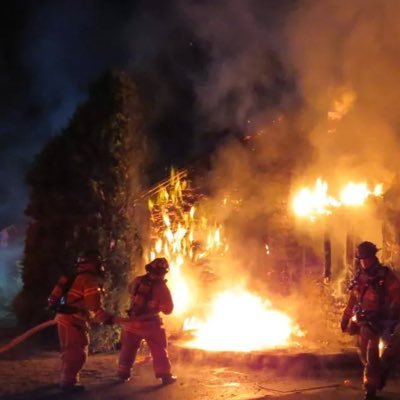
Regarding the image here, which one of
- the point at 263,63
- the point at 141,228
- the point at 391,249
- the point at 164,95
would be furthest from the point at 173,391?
the point at 164,95

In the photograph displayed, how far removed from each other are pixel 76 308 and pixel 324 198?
5895mm

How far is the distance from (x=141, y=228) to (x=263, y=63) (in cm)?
443

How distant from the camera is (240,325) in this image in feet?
32.0

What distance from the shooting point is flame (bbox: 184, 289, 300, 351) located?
8344 millimetres

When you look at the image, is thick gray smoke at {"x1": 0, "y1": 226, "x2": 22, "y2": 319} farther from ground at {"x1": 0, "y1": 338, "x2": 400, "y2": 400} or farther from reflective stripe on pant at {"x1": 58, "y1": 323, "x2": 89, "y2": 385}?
reflective stripe on pant at {"x1": 58, "y1": 323, "x2": 89, "y2": 385}

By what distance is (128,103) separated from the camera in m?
9.12

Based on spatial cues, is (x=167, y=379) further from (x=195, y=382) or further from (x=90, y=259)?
(x=90, y=259)

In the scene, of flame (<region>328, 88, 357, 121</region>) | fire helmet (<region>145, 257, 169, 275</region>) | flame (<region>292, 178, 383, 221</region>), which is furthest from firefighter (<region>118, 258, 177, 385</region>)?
flame (<region>328, 88, 357, 121</region>)

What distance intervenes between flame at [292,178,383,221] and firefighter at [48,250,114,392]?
540cm

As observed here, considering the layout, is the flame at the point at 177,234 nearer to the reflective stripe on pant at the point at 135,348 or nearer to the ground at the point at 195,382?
the ground at the point at 195,382

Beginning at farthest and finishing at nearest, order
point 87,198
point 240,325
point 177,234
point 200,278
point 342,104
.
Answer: point 200,278 < point 177,234 < point 342,104 < point 240,325 < point 87,198

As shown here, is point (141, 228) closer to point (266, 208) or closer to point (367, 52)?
point (266, 208)

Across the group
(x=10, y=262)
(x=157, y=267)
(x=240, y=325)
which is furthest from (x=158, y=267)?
(x=10, y=262)

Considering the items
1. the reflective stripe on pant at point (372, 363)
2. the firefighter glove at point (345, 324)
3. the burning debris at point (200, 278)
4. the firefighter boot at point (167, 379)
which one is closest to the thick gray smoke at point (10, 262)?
the burning debris at point (200, 278)
